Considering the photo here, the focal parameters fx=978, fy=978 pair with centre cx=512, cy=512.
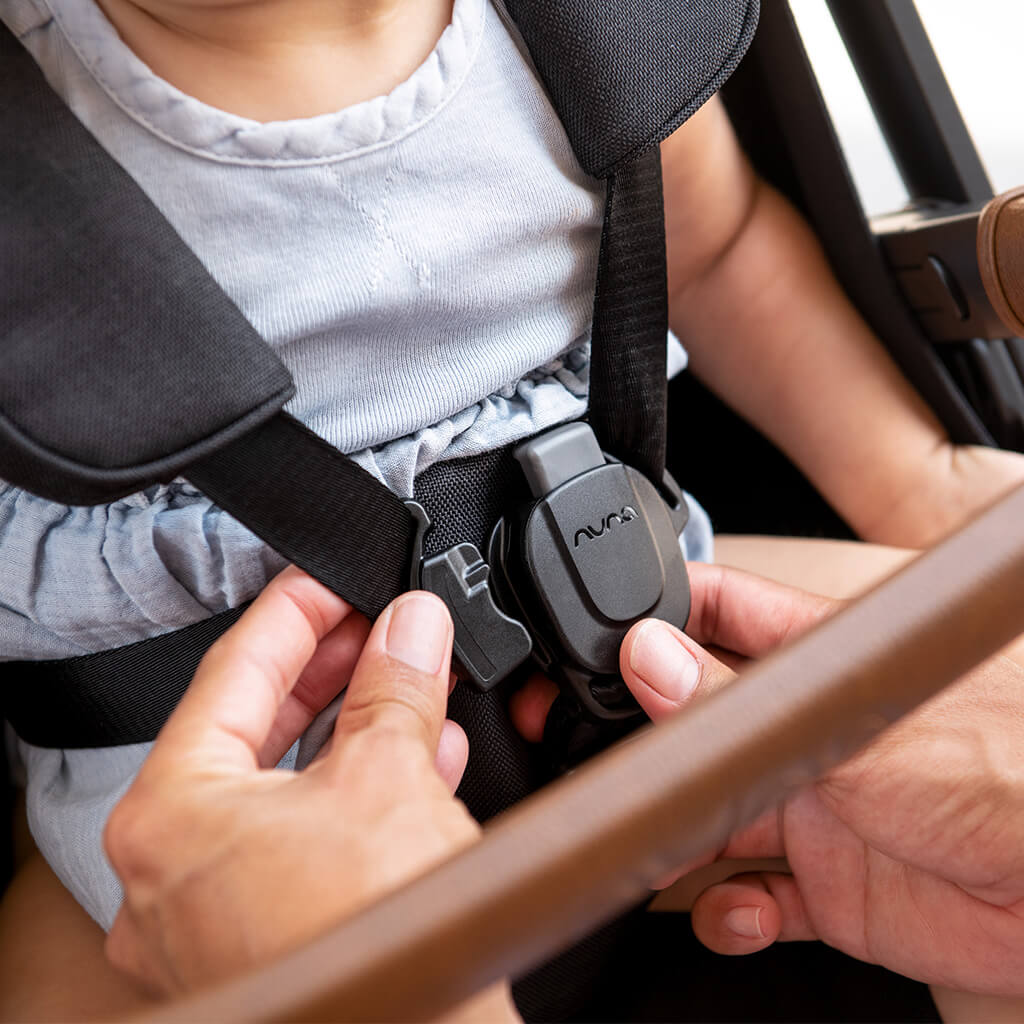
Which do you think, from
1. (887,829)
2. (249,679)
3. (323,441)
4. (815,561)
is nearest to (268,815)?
(249,679)

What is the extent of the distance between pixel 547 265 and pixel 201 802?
1.11 feet

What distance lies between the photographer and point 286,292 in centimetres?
47

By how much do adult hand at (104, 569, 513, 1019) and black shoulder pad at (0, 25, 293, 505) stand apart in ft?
0.30

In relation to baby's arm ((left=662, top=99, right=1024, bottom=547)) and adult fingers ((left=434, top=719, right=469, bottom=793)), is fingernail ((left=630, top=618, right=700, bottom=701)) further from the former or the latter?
baby's arm ((left=662, top=99, right=1024, bottom=547))

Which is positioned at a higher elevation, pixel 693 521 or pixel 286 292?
pixel 286 292

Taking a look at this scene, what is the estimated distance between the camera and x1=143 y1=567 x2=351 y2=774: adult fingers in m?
0.35

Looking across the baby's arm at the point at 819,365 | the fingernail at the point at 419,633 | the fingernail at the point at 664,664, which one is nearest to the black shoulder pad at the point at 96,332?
the fingernail at the point at 419,633

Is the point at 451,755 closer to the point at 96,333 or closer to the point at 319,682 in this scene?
the point at 319,682

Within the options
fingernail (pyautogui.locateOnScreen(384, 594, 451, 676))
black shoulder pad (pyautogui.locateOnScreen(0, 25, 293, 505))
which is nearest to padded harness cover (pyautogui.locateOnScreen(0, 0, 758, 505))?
black shoulder pad (pyautogui.locateOnScreen(0, 25, 293, 505))

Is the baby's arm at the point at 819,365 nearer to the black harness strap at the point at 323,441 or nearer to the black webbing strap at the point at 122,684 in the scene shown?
the black harness strap at the point at 323,441

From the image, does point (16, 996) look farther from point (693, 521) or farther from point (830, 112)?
point (830, 112)

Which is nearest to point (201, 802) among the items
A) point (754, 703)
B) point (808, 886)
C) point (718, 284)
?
point (754, 703)

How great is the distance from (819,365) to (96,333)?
532mm

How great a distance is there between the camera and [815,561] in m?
0.70
